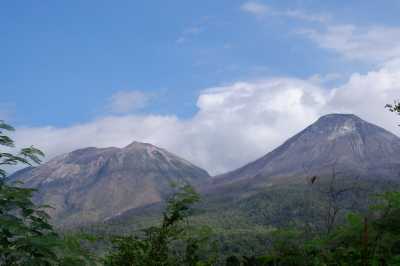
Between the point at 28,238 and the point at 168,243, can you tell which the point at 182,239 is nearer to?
the point at 168,243

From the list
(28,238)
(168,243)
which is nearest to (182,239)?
(168,243)

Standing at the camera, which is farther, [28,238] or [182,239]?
[182,239]

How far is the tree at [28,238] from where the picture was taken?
5.46m

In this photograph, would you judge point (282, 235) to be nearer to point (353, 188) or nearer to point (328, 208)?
point (328, 208)

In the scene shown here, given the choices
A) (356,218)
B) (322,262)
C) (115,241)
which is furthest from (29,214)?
(356,218)

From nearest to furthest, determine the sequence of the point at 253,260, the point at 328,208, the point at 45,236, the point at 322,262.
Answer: the point at 45,236 → the point at 322,262 → the point at 328,208 → the point at 253,260

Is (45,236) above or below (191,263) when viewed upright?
above

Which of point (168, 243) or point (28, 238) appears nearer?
point (28, 238)

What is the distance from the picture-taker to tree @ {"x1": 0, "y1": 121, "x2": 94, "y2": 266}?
17.9ft

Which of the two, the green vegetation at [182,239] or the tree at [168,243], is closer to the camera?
the green vegetation at [182,239]

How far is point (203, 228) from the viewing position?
7152 mm

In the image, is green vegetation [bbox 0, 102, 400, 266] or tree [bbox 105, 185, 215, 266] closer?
green vegetation [bbox 0, 102, 400, 266]

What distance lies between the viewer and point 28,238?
5445 millimetres

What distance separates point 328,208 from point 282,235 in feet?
2.34
